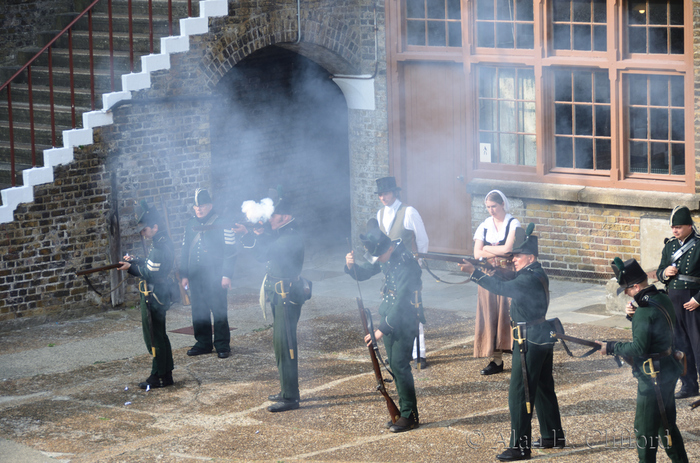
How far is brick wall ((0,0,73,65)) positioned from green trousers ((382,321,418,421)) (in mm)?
8219

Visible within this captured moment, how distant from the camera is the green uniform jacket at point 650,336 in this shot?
6.97 m

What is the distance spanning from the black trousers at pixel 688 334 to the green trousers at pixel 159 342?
15.2 feet

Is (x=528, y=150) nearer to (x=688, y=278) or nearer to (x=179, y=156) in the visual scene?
(x=179, y=156)

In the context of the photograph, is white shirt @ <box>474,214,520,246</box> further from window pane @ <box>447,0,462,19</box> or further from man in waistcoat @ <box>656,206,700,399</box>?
window pane @ <box>447,0,462,19</box>

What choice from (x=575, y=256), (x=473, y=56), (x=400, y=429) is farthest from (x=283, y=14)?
(x=400, y=429)

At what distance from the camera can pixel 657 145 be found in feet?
42.1

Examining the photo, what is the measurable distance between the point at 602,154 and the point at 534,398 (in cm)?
629

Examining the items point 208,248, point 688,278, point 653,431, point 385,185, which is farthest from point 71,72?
point 653,431

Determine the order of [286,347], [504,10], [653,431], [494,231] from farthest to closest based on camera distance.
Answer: [504,10] < [494,231] < [286,347] < [653,431]

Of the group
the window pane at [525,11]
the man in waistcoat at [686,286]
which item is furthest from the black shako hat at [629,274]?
the window pane at [525,11]

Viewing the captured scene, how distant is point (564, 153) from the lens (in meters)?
13.5

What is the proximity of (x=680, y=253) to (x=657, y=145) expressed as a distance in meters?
4.27

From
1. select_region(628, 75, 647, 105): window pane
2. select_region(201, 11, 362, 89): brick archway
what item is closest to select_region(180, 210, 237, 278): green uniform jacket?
select_region(201, 11, 362, 89): brick archway

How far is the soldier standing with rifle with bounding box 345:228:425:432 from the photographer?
834 centimetres
